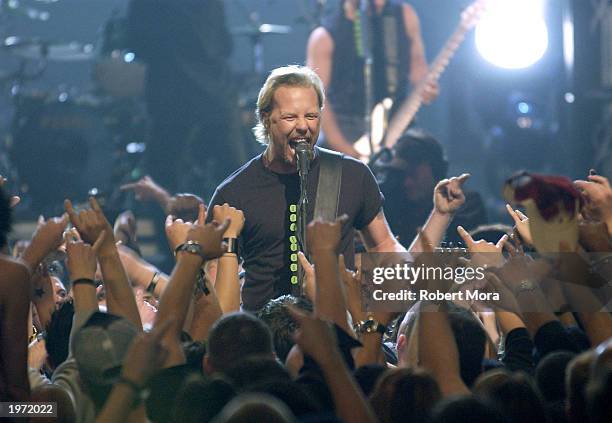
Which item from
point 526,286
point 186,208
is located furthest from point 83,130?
point 526,286

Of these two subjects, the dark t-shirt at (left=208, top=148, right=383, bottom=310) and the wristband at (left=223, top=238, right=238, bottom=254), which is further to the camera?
the dark t-shirt at (left=208, top=148, right=383, bottom=310)

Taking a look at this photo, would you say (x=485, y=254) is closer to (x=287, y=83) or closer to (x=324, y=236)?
(x=324, y=236)

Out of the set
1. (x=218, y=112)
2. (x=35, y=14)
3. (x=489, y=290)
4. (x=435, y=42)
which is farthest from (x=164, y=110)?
(x=489, y=290)

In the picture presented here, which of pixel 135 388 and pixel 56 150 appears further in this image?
pixel 56 150

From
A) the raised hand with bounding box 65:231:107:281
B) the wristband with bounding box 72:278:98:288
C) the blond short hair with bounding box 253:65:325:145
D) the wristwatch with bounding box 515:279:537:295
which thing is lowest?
the wristwatch with bounding box 515:279:537:295

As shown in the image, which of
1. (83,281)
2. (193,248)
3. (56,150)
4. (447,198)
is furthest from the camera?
(56,150)

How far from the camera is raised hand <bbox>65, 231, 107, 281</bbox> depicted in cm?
364

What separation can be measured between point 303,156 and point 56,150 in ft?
22.3

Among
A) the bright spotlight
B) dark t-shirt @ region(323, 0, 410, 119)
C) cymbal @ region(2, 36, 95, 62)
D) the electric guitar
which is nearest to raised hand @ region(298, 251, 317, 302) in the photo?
the electric guitar

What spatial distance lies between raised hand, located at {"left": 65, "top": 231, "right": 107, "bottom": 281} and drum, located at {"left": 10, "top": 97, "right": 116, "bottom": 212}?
24.7ft

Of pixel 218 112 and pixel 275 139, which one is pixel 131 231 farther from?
pixel 218 112

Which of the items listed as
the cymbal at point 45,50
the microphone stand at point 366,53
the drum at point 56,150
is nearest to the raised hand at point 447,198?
the microphone stand at point 366,53

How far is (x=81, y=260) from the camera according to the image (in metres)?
3.66

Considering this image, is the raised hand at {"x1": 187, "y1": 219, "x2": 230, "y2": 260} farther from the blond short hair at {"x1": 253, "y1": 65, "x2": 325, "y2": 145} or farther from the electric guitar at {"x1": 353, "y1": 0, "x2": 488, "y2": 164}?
the electric guitar at {"x1": 353, "y1": 0, "x2": 488, "y2": 164}
